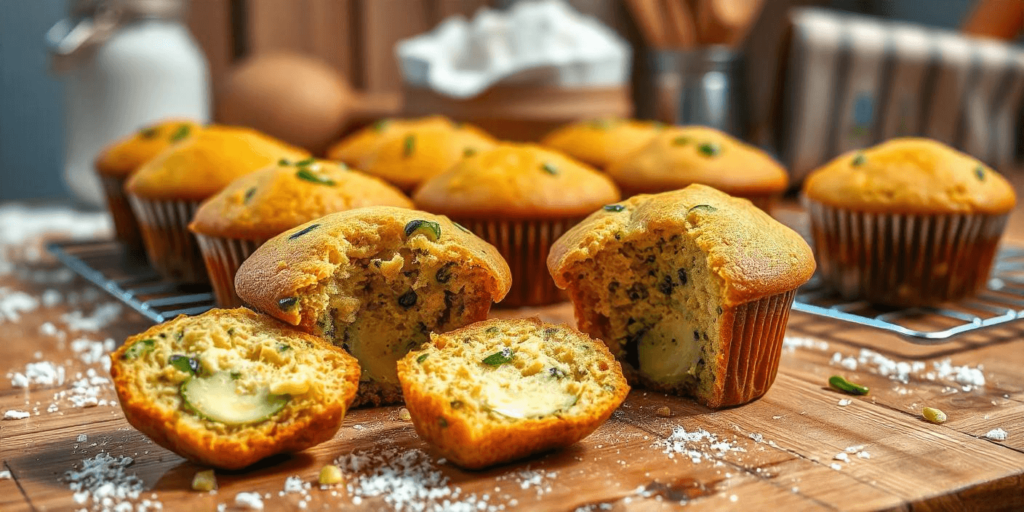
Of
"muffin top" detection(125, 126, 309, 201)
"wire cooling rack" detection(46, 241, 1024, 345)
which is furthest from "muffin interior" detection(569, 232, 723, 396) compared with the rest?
"muffin top" detection(125, 126, 309, 201)

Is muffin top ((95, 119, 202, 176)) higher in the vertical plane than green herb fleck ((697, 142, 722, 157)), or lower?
lower

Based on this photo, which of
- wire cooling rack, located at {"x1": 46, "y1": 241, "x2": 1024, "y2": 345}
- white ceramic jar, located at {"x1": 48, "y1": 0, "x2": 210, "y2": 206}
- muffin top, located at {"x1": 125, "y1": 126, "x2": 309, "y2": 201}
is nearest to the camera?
wire cooling rack, located at {"x1": 46, "y1": 241, "x2": 1024, "y2": 345}

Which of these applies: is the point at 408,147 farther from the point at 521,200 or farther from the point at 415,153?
the point at 521,200

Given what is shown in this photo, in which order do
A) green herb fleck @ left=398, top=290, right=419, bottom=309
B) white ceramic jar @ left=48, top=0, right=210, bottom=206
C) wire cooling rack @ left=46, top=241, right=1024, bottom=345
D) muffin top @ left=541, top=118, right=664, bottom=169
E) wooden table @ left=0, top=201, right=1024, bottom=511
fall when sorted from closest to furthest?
wooden table @ left=0, top=201, right=1024, bottom=511 → green herb fleck @ left=398, top=290, right=419, bottom=309 → wire cooling rack @ left=46, top=241, right=1024, bottom=345 → muffin top @ left=541, top=118, right=664, bottom=169 → white ceramic jar @ left=48, top=0, right=210, bottom=206

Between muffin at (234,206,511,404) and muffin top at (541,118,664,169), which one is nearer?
muffin at (234,206,511,404)

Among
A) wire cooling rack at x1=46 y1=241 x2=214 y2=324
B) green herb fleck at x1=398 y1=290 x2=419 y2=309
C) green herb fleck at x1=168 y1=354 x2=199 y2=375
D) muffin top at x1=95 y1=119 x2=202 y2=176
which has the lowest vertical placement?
wire cooling rack at x1=46 y1=241 x2=214 y2=324

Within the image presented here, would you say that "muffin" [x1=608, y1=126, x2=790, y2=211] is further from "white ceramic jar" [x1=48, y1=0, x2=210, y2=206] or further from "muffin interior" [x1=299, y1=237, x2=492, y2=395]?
"white ceramic jar" [x1=48, y1=0, x2=210, y2=206]

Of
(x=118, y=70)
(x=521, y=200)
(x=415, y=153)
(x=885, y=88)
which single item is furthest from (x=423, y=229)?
(x=885, y=88)

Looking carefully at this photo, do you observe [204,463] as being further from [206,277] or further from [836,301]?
[836,301]
